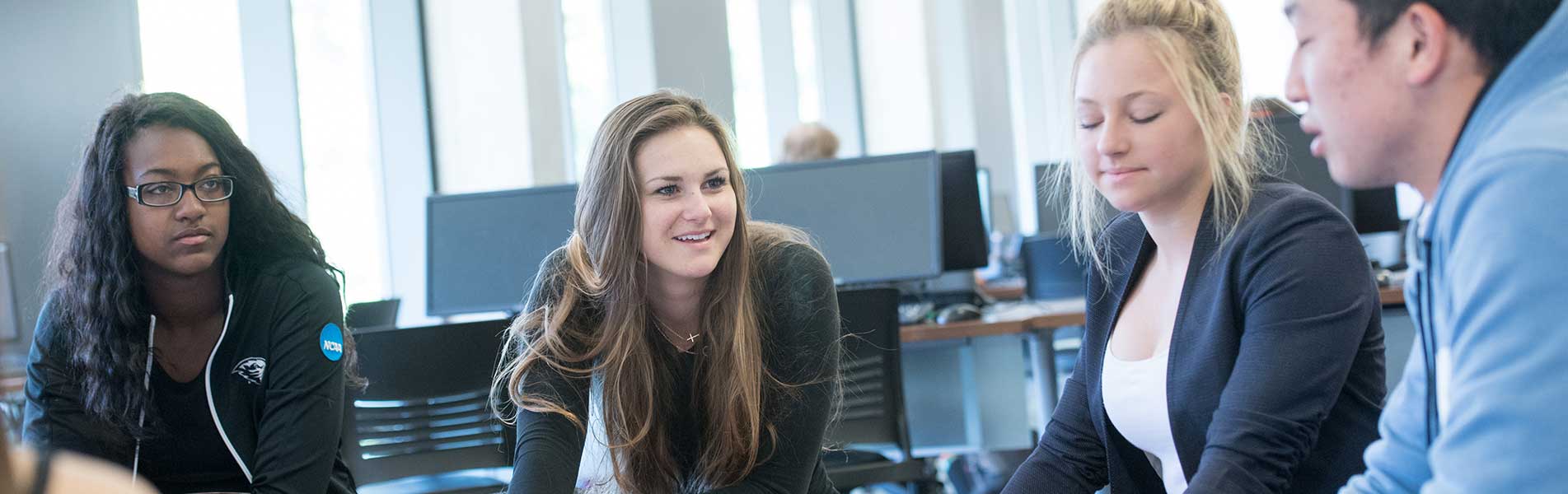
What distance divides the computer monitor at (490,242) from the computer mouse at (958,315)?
111 centimetres

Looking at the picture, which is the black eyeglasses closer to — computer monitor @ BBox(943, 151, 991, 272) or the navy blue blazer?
the navy blue blazer

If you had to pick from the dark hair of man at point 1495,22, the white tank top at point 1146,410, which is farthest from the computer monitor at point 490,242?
the dark hair of man at point 1495,22

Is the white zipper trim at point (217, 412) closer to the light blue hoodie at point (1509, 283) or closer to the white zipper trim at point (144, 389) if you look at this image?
the white zipper trim at point (144, 389)

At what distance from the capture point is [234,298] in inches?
78.8

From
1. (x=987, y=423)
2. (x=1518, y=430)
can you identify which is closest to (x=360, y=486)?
(x=987, y=423)

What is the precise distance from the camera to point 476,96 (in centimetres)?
479

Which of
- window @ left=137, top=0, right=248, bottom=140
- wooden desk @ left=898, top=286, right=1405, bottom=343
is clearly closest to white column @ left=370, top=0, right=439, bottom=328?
window @ left=137, top=0, right=248, bottom=140

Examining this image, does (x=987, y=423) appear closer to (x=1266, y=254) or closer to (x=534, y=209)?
(x=534, y=209)

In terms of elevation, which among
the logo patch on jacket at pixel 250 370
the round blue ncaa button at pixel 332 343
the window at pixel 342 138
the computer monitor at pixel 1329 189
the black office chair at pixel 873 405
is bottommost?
the black office chair at pixel 873 405

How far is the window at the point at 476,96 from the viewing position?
15.6ft

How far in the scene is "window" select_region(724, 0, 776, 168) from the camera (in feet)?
22.9

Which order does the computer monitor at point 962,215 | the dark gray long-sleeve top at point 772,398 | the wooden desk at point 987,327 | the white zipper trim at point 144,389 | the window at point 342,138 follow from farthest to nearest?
the window at point 342,138
the computer monitor at point 962,215
the wooden desk at point 987,327
the white zipper trim at point 144,389
the dark gray long-sleeve top at point 772,398

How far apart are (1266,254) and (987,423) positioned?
2.65m

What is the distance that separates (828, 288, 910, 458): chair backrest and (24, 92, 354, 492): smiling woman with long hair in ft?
3.88
